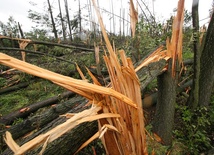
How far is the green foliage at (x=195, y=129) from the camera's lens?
87.8 inches

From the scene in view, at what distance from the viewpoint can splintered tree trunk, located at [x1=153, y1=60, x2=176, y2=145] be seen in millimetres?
2076

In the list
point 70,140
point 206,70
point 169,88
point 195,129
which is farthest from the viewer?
point 206,70

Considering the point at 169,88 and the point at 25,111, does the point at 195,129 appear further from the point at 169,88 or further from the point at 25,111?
the point at 25,111

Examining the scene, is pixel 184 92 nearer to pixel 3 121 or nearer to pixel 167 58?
pixel 167 58

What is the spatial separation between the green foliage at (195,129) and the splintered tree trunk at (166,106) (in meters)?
0.28

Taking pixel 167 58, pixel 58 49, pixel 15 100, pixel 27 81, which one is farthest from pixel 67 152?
pixel 58 49

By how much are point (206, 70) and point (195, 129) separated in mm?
974

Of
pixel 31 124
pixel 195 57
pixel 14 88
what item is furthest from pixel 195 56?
pixel 14 88

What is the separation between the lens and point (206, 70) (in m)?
2.52

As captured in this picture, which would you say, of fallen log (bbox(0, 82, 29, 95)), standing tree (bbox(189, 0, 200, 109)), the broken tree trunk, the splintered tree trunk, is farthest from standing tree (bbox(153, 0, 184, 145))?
fallen log (bbox(0, 82, 29, 95))

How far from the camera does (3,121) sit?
2.95 m

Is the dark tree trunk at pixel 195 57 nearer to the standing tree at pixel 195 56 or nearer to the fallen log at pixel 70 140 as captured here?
the standing tree at pixel 195 56

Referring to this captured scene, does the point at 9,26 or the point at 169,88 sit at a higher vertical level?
the point at 9,26

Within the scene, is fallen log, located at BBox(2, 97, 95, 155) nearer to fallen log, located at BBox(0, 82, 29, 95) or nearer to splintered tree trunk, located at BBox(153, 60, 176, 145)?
splintered tree trunk, located at BBox(153, 60, 176, 145)
